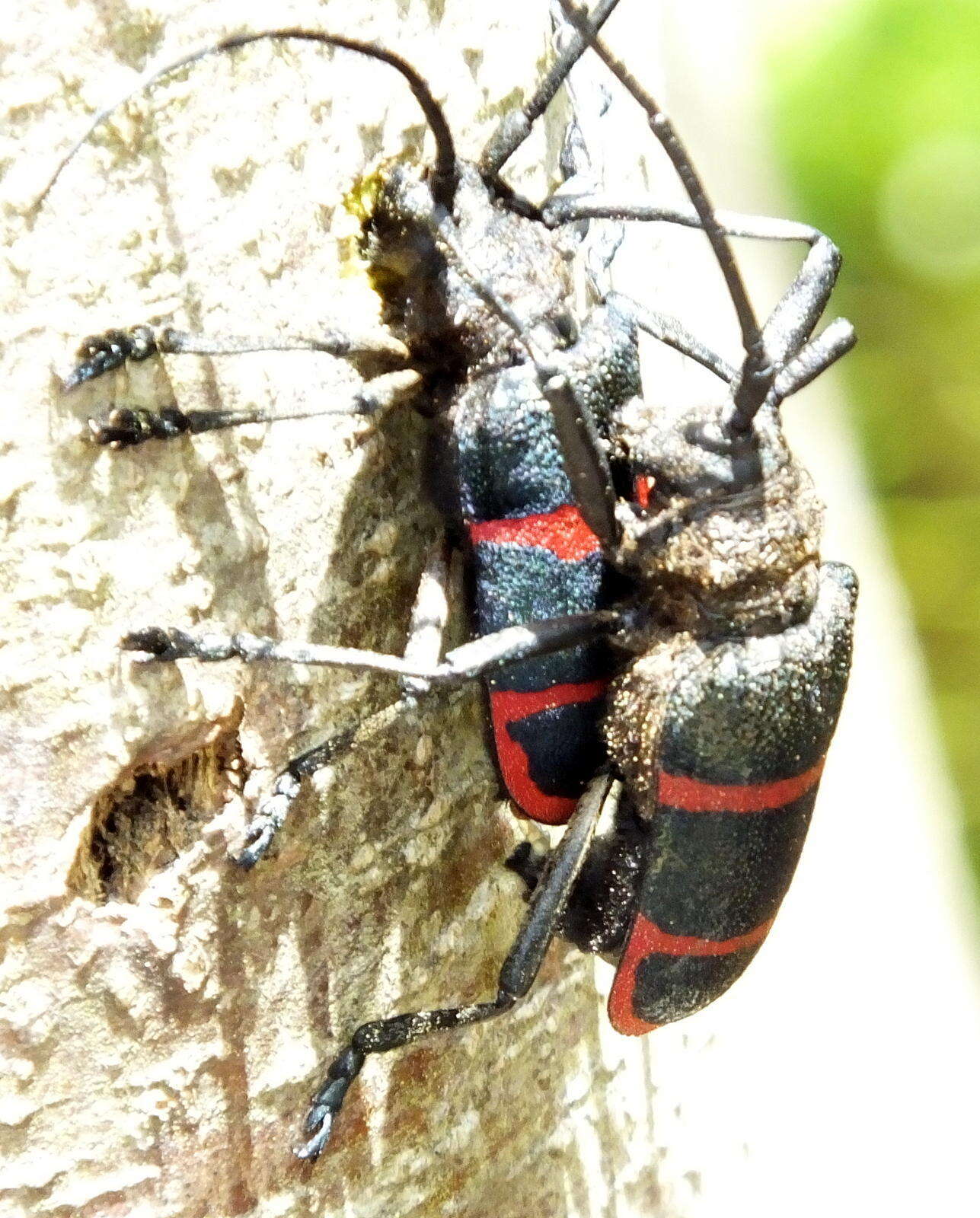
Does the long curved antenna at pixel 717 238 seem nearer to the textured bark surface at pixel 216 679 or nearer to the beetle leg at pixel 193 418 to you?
the textured bark surface at pixel 216 679

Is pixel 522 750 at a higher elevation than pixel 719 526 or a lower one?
lower

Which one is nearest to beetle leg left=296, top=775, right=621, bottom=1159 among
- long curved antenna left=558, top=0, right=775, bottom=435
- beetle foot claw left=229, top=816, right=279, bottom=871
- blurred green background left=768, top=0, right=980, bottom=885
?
beetle foot claw left=229, top=816, right=279, bottom=871

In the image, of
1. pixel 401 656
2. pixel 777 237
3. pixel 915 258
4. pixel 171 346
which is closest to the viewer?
pixel 171 346

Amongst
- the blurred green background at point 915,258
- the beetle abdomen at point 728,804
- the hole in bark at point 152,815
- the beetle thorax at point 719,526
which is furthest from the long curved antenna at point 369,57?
the blurred green background at point 915,258

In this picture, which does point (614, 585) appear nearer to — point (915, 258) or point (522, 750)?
point (522, 750)

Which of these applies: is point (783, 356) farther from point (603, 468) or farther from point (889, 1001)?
point (889, 1001)

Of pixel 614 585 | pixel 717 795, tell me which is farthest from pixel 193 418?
pixel 717 795

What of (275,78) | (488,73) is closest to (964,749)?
(488,73)
